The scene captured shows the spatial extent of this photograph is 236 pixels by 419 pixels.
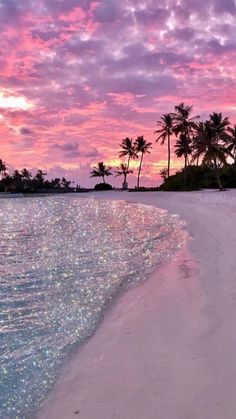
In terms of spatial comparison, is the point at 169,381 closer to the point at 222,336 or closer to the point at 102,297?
the point at 222,336

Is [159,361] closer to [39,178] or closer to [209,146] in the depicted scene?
[209,146]

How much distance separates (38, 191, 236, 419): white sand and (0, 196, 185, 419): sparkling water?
12.6 inches

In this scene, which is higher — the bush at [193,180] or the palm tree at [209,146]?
the palm tree at [209,146]

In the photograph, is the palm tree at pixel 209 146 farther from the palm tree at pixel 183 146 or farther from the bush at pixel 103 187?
the bush at pixel 103 187

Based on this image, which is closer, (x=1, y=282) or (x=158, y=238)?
(x=1, y=282)

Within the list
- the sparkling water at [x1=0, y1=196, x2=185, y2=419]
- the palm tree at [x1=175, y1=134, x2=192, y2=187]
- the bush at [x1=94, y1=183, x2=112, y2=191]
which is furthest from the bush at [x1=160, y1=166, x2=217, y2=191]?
the sparkling water at [x1=0, y1=196, x2=185, y2=419]

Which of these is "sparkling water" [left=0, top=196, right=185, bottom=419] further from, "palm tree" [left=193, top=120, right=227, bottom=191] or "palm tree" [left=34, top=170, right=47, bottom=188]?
"palm tree" [left=34, top=170, right=47, bottom=188]

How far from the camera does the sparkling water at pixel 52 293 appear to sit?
4879 millimetres

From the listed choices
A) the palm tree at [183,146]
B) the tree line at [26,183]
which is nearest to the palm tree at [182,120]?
the palm tree at [183,146]

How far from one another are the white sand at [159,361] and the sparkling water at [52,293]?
0.32 meters

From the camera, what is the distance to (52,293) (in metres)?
8.84

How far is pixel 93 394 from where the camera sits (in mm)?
4320

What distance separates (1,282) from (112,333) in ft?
15.6

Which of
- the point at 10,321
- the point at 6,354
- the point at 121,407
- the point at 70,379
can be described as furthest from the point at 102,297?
the point at 121,407
